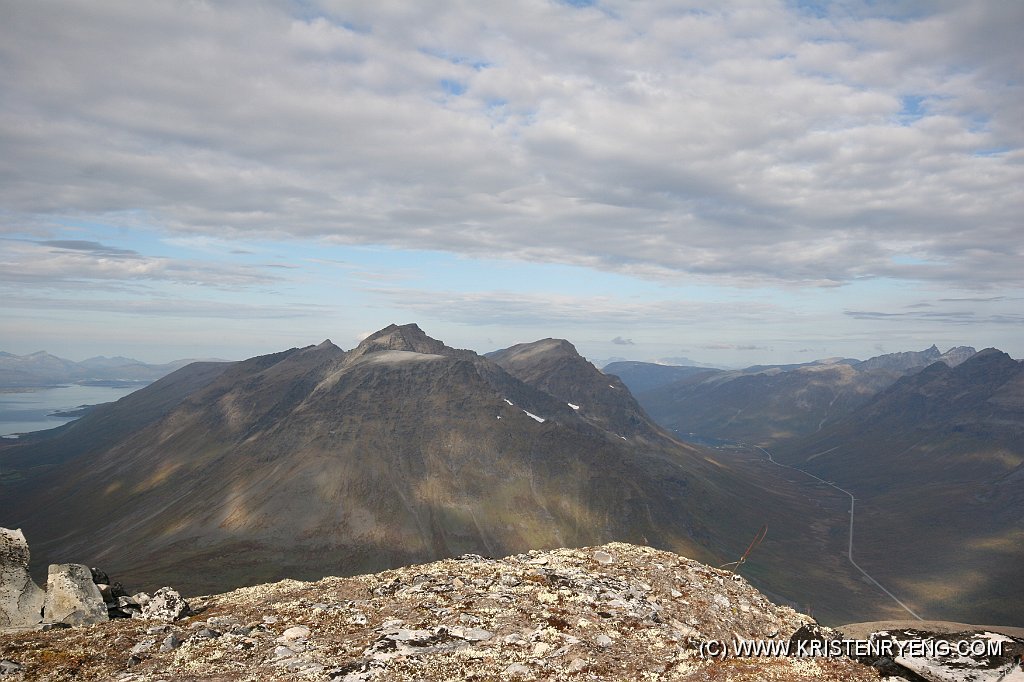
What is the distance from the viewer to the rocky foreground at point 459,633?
58.2 feet

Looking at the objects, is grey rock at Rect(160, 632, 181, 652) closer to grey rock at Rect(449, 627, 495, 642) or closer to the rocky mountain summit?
the rocky mountain summit

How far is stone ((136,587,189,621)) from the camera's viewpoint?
2411 cm

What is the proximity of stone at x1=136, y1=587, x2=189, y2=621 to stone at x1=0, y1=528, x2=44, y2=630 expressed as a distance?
3997 millimetres

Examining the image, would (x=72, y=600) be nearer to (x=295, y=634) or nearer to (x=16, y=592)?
(x=16, y=592)

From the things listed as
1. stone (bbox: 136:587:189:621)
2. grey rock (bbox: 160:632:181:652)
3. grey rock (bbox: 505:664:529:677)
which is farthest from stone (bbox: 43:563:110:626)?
grey rock (bbox: 505:664:529:677)

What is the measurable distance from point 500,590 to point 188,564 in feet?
670

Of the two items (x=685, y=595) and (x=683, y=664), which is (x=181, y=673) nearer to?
(x=683, y=664)

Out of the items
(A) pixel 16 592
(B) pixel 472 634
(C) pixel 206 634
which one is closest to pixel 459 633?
(B) pixel 472 634

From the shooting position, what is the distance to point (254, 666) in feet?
60.6

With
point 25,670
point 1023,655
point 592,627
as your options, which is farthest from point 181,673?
point 1023,655

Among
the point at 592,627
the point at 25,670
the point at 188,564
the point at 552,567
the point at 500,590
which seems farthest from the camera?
the point at 188,564

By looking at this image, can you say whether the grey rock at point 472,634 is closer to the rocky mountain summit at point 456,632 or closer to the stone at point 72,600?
the rocky mountain summit at point 456,632

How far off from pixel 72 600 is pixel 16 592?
249 cm

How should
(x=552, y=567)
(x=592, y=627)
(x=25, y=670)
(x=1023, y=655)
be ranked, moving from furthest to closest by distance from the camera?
(x=552, y=567) → (x=592, y=627) → (x=25, y=670) → (x=1023, y=655)
